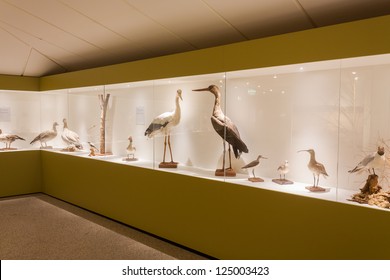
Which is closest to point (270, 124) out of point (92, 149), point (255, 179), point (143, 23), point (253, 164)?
point (253, 164)

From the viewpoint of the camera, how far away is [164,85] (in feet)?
11.7

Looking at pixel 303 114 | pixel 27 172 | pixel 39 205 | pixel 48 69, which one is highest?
pixel 48 69

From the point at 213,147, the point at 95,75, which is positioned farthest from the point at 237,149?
the point at 95,75

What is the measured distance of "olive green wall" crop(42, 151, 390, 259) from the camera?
2.13 m

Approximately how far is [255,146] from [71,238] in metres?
2.21

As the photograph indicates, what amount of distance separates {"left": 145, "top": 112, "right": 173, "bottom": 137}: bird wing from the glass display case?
0.4 inches

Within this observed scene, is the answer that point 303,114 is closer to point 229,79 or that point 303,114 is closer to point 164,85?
point 229,79

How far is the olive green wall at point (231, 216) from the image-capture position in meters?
2.13

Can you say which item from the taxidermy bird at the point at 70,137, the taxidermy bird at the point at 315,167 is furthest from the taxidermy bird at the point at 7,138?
the taxidermy bird at the point at 315,167

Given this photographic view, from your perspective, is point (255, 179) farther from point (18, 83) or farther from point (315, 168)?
point (18, 83)

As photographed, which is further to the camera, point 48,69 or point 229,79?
point 48,69

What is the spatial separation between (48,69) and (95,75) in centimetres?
154

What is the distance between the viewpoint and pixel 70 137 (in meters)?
5.05

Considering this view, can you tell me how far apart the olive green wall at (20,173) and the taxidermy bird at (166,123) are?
2.84 meters
